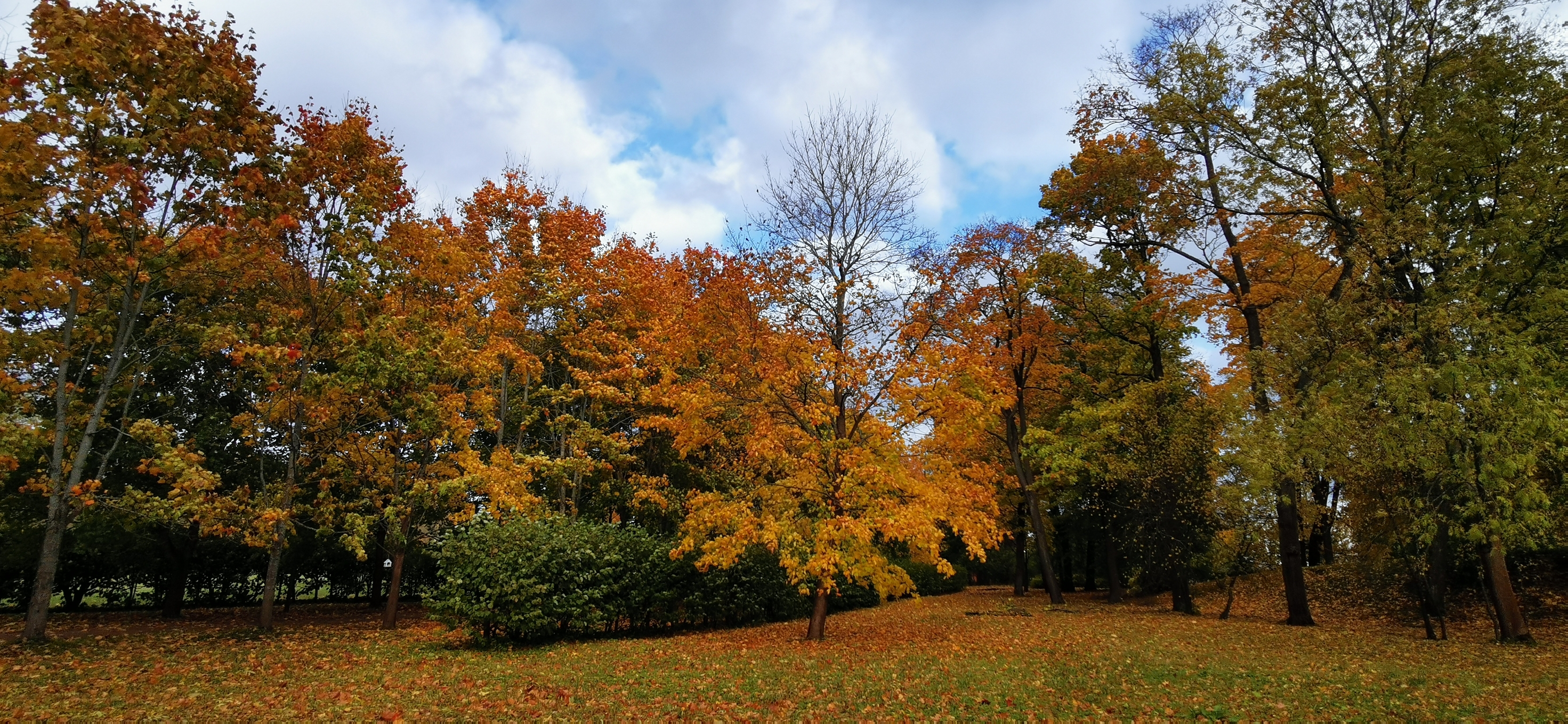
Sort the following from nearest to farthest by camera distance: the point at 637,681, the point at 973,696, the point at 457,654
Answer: the point at 973,696 < the point at 637,681 < the point at 457,654

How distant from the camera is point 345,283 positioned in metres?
12.4

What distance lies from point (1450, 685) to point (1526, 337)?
5.25m

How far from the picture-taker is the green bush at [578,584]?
1181 cm

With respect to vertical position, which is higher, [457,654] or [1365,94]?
[1365,94]

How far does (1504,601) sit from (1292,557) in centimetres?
359

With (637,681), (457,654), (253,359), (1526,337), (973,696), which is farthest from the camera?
(253,359)

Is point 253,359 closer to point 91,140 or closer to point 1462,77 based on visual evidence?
A: point 91,140

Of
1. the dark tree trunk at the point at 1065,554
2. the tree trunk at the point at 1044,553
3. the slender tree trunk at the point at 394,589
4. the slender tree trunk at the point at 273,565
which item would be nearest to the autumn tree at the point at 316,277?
the slender tree trunk at the point at 273,565

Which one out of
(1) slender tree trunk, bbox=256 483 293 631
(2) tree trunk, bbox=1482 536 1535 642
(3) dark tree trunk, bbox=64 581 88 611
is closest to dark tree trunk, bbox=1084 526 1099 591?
(2) tree trunk, bbox=1482 536 1535 642

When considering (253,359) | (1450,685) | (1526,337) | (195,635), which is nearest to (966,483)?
(1450,685)

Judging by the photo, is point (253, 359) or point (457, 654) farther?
point (253, 359)

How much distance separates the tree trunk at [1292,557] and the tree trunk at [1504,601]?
2.87 meters

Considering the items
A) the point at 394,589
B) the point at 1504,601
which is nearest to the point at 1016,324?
the point at 1504,601

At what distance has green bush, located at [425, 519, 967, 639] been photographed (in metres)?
11.8
